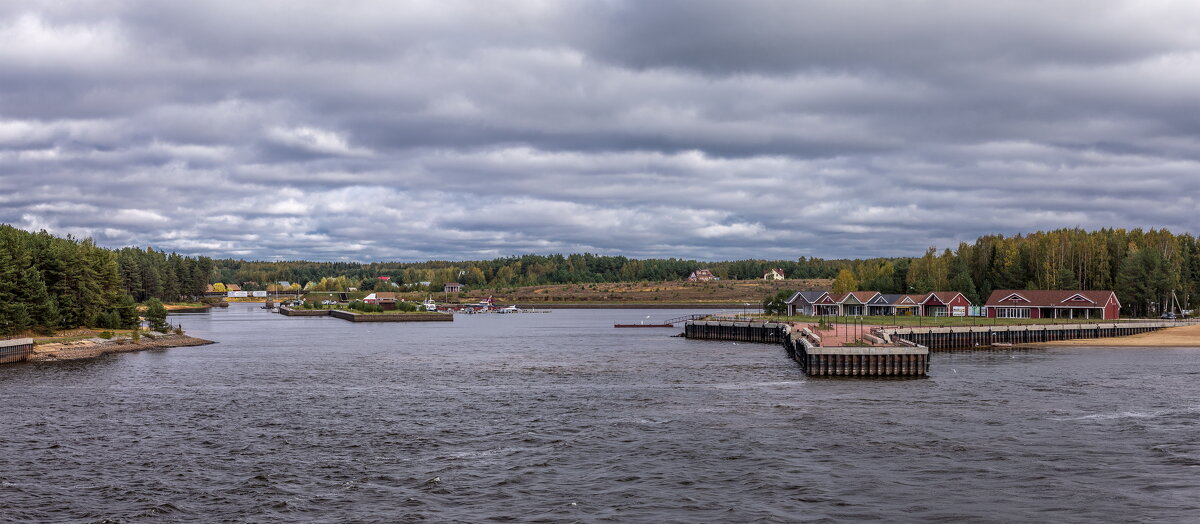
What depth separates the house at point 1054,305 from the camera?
13188 centimetres

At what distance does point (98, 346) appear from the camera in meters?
91.7

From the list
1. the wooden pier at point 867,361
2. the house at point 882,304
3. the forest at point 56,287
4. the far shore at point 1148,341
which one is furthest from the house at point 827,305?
the forest at point 56,287

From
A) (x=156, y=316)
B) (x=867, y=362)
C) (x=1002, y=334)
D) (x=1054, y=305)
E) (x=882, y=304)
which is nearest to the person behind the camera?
(x=867, y=362)

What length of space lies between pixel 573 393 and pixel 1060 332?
79.4 m

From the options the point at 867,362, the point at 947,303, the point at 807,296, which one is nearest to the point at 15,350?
the point at 867,362

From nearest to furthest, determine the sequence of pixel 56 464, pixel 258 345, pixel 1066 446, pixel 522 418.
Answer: pixel 56 464 → pixel 1066 446 → pixel 522 418 → pixel 258 345

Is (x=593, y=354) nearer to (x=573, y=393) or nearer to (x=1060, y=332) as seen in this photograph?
(x=573, y=393)

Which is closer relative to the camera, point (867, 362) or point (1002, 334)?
point (867, 362)

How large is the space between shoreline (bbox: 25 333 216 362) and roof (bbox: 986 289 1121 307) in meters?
114

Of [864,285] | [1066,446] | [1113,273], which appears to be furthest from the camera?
[864,285]

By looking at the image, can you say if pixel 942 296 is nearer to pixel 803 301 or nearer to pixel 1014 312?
pixel 1014 312

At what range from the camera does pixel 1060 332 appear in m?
110

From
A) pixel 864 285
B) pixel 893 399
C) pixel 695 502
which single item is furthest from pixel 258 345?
pixel 864 285

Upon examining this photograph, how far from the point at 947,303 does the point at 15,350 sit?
128m
